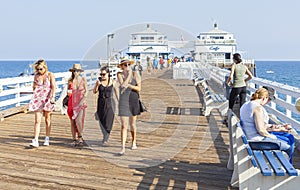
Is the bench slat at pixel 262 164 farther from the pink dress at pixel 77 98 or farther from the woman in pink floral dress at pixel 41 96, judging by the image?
the woman in pink floral dress at pixel 41 96

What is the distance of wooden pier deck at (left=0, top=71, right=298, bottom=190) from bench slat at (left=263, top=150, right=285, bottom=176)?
0.73 meters

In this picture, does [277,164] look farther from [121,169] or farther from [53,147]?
[53,147]

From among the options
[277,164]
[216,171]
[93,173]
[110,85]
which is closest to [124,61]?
[110,85]

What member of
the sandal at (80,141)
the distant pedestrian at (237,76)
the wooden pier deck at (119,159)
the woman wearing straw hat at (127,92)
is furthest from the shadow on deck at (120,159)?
the distant pedestrian at (237,76)

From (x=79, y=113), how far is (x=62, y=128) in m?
1.64

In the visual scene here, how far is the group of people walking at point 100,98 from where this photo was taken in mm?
5441

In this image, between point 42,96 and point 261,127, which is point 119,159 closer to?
point 42,96

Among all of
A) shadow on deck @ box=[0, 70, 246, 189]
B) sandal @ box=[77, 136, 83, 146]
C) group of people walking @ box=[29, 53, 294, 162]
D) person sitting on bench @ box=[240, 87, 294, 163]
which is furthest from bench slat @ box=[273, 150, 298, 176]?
sandal @ box=[77, 136, 83, 146]

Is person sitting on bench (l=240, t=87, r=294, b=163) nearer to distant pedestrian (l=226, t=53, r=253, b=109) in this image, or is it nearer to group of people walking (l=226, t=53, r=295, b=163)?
group of people walking (l=226, t=53, r=295, b=163)

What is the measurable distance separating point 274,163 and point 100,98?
346 cm

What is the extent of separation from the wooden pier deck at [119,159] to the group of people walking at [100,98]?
300mm

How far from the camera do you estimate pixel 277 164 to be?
334cm

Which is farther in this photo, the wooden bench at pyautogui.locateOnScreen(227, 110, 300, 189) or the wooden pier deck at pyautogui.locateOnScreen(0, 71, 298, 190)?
the wooden pier deck at pyautogui.locateOnScreen(0, 71, 298, 190)

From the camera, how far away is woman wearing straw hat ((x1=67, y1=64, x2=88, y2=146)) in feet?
20.0
